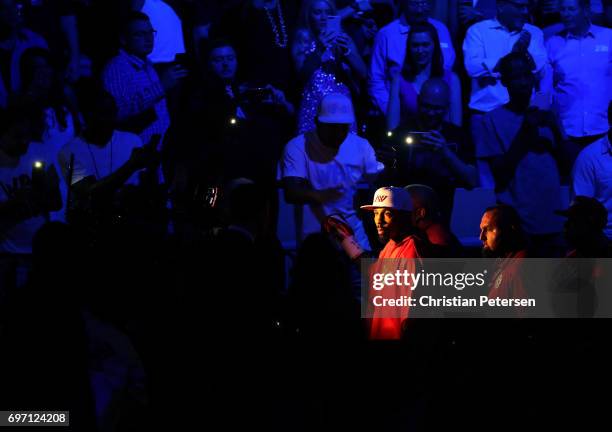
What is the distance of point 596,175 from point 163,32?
3.80m

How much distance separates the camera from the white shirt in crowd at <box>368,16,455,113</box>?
9.62 meters

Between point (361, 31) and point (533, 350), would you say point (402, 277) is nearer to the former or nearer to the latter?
point (533, 350)

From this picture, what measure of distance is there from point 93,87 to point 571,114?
4326 millimetres

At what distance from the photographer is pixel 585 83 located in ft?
33.3

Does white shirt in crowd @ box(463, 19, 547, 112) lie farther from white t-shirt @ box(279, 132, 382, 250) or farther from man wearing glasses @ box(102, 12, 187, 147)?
man wearing glasses @ box(102, 12, 187, 147)

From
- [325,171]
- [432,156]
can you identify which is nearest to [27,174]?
[325,171]

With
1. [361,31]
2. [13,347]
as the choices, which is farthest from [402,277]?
[361,31]

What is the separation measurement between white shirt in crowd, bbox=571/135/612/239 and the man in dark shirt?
0.89 meters

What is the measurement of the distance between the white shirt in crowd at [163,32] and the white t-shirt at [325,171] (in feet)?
6.24

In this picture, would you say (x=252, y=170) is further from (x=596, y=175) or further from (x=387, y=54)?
(x=596, y=175)

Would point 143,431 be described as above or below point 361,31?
below

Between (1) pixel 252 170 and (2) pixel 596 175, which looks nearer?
(1) pixel 252 170

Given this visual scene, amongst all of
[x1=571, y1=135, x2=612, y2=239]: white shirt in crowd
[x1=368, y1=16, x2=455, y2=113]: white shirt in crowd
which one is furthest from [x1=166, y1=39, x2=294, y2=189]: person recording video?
[x1=571, y1=135, x2=612, y2=239]: white shirt in crowd

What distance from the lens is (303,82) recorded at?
30.2ft
